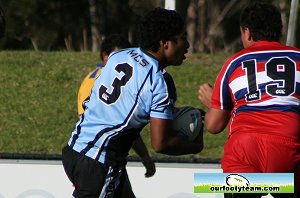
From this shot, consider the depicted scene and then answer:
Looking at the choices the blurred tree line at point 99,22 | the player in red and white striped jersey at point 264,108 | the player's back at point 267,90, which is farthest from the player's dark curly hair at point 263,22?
the blurred tree line at point 99,22

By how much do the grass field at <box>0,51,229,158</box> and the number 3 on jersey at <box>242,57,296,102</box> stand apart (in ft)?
22.6

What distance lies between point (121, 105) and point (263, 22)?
0.96 metres

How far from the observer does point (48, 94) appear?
14.4m

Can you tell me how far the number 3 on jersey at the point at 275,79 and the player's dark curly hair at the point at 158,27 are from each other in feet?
1.54

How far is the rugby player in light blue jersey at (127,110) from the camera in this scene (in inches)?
213

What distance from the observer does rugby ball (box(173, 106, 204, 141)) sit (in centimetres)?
571

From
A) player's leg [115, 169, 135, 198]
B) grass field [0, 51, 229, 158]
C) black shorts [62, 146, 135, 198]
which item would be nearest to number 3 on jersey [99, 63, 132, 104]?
black shorts [62, 146, 135, 198]

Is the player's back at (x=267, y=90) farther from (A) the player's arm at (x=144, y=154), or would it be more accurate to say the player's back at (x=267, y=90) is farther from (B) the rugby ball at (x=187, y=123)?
(A) the player's arm at (x=144, y=154)

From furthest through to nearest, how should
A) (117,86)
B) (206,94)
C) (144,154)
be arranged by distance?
(144,154) → (206,94) → (117,86)

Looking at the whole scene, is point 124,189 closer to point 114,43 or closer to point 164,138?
point 164,138

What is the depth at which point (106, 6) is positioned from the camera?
1000 inches

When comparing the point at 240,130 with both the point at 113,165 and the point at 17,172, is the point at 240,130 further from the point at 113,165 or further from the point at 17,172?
the point at 17,172

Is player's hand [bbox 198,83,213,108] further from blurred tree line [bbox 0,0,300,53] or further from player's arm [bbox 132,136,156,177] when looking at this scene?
blurred tree line [bbox 0,0,300,53]

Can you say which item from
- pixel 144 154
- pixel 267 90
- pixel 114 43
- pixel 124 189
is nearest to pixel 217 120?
pixel 267 90
